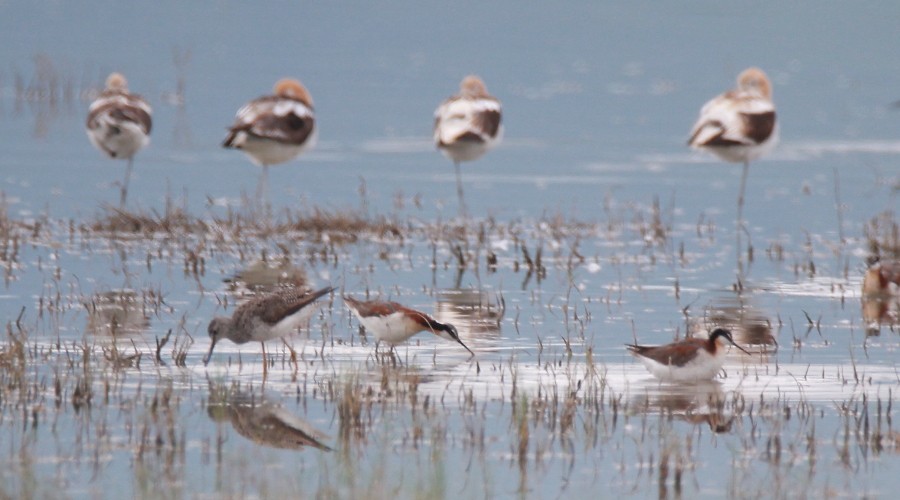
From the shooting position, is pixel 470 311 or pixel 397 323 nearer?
pixel 397 323

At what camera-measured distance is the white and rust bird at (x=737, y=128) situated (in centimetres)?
1747

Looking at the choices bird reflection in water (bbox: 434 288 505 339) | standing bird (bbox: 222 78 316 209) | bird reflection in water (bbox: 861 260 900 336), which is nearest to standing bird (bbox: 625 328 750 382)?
bird reflection in water (bbox: 434 288 505 339)

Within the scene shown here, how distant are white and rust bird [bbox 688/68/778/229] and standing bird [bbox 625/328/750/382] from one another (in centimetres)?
842

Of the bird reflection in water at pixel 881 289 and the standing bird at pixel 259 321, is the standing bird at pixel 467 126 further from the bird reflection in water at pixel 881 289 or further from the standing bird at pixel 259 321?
the standing bird at pixel 259 321

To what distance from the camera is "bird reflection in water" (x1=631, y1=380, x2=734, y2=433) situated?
828 cm

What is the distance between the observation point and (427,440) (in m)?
7.69

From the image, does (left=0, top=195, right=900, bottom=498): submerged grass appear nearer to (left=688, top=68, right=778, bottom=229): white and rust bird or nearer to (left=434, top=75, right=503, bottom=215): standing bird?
(left=688, top=68, right=778, bottom=229): white and rust bird

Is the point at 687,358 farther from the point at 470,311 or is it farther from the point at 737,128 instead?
the point at 737,128

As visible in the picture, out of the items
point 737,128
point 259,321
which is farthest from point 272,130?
point 259,321

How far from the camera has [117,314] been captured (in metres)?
11.3

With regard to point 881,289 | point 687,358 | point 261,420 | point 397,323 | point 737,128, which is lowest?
point 261,420

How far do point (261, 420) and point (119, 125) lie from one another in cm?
1070

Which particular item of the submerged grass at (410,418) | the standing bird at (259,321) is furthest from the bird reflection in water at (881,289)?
the standing bird at (259,321)

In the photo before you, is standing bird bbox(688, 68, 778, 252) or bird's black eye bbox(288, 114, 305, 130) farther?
bird's black eye bbox(288, 114, 305, 130)
